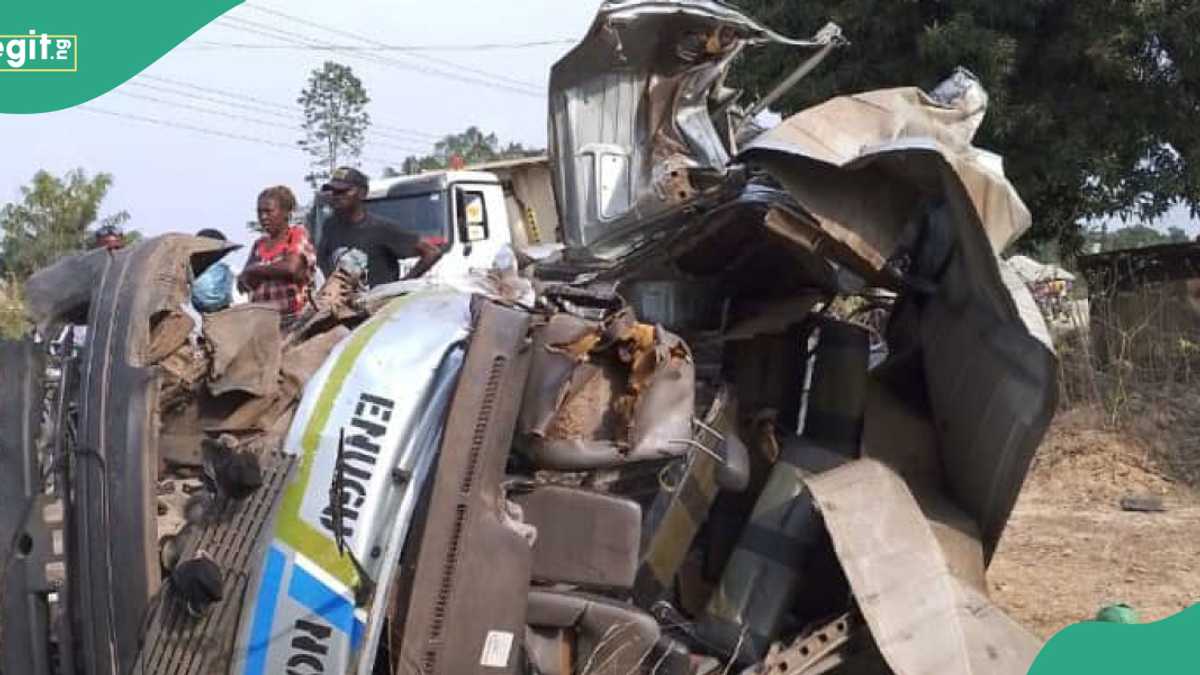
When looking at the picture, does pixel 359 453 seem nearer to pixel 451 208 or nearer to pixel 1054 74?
pixel 1054 74

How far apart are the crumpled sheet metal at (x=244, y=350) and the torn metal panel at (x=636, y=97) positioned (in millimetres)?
1394

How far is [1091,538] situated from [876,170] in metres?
3.46

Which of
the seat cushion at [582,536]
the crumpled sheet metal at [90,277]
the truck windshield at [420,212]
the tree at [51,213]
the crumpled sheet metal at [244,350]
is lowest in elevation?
the tree at [51,213]

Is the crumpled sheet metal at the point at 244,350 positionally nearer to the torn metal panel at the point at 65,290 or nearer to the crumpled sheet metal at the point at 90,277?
the crumpled sheet metal at the point at 90,277

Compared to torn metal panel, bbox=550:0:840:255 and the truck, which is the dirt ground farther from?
the truck

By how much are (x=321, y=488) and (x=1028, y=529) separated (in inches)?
184

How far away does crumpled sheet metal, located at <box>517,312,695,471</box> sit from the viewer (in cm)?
326

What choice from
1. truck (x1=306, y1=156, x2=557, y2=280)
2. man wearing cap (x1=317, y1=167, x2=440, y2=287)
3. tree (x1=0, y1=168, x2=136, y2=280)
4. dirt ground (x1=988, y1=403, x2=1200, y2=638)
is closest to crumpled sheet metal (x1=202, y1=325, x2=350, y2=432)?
man wearing cap (x1=317, y1=167, x2=440, y2=287)

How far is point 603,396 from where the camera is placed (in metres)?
3.36

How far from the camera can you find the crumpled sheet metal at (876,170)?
11.9 feet

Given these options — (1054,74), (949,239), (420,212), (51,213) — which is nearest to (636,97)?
(949,239)

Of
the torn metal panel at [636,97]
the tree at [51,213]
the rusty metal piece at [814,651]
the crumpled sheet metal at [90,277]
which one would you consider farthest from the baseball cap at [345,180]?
the tree at [51,213]

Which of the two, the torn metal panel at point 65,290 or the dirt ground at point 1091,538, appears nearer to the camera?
the torn metal panel at point 65,290

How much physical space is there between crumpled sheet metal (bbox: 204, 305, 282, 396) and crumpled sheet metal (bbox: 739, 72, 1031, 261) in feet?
4.55
